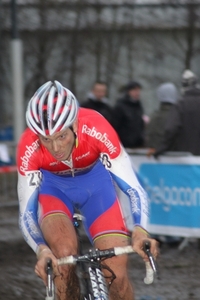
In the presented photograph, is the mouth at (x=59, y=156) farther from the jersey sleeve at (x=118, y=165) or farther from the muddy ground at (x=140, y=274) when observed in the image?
the muddy ground at (x=140, y=274)

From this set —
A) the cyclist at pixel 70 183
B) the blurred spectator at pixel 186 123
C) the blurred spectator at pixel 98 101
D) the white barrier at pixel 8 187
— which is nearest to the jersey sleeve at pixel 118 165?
the cyclist at pixel 70 183

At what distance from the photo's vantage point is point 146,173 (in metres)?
9.34

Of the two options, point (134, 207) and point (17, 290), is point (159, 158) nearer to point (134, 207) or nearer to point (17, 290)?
point (17, 290)

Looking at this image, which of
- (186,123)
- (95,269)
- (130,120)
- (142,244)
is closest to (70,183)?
(95,269)

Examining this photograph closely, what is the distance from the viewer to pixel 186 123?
8859 millimetres

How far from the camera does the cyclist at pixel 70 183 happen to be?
4.40 m

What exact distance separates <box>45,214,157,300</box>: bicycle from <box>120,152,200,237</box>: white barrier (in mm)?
4580

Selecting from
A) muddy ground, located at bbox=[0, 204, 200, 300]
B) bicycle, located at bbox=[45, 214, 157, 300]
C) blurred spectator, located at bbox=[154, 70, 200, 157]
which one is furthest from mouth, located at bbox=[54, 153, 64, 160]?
blurred spectator, located at bbox=[154, 70, 200, 157]

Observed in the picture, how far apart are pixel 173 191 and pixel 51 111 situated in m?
4.81

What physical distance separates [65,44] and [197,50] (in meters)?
4.00

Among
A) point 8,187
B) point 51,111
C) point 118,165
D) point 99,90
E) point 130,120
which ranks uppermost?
point 51,111

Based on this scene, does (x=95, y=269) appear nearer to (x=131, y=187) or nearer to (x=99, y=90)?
(x=131, y=187)

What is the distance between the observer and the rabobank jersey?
4.54 m

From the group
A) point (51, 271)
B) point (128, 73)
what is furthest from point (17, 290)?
point (128, 73)
